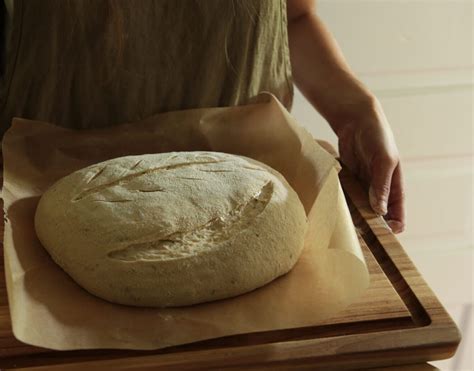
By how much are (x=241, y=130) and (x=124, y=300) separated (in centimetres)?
38

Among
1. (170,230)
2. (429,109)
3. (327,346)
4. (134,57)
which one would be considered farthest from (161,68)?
(429,109)

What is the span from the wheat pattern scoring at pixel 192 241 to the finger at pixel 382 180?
237 mm

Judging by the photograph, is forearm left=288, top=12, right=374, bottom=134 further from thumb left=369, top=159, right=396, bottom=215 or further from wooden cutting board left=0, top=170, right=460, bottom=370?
wooden cutting board left=0, top=170, right=460, bottom=370

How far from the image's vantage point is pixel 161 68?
3.46ft

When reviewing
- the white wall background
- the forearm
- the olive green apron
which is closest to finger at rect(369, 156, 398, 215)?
the forearm

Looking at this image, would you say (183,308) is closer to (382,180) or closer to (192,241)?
(192,241)

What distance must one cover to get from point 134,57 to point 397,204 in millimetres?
438

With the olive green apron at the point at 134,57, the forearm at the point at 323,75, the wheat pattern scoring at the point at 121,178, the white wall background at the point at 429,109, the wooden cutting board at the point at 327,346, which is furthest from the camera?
the white wall background at the point at 429,109

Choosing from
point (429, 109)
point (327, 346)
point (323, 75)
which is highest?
point (323, 75)

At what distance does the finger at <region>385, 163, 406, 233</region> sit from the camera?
106 cm

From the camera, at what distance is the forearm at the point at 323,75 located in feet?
3.68

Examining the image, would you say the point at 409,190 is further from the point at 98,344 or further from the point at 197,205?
the point at 98,344

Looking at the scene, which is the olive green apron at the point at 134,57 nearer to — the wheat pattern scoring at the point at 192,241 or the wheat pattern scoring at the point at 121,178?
the wheat pattern scoring at the point at 121,178

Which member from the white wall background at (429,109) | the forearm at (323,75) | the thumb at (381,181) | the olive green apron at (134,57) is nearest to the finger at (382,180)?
the thumb at (381,181)
